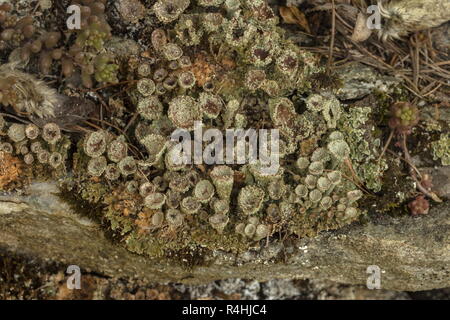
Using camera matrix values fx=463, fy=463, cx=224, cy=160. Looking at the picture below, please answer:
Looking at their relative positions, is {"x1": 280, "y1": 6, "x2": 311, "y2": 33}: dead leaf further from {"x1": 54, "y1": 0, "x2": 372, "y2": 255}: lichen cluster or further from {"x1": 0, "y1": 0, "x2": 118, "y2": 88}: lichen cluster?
{"x1": 0, "y1": 0, "x2": 118, "y2": 88}: lichen cluster

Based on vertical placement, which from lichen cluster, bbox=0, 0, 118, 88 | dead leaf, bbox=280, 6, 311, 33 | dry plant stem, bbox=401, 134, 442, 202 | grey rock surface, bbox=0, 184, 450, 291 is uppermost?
dead leaf, bbox=280, 6, 311, 33

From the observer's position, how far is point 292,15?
4777 millimetres

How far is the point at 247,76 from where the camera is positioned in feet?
14.1

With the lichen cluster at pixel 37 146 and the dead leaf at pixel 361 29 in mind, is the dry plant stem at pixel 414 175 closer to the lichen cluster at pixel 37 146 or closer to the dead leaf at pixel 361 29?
the dead leaf at pixel 361 29

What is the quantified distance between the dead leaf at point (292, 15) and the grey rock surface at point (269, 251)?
2.16m

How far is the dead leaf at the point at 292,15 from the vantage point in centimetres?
477

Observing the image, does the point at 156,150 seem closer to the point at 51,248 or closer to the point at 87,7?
the point at 87,7

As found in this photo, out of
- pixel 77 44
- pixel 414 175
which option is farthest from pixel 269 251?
pixel 77 44

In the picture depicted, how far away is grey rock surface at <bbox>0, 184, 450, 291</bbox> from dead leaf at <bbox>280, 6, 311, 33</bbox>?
2162 mm

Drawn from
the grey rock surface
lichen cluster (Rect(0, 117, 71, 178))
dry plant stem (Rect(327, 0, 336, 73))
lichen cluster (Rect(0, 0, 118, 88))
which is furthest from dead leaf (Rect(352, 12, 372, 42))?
lichen cluster (Rect(0, 117, 71, 178))

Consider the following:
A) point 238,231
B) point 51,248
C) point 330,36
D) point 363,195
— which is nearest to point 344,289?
point 363,195

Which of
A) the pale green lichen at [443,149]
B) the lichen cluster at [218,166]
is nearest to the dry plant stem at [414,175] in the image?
the pale green lichen at [443,149]

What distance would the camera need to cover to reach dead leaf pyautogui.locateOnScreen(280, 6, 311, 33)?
15.6 feet
